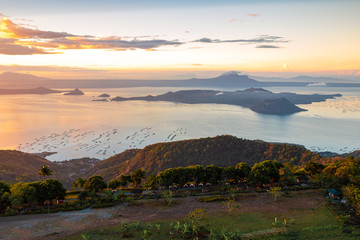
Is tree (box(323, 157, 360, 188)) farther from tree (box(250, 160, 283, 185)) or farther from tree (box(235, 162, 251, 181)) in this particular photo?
tree (box(235, 162, 251, 181))

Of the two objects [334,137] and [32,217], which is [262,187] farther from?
[334,137]

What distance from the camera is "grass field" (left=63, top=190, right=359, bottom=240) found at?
31.0 meters

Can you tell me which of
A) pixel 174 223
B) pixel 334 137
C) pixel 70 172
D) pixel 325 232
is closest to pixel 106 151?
pixel 70 172

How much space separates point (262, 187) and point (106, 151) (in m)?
117

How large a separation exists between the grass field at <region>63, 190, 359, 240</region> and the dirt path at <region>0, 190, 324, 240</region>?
155mm

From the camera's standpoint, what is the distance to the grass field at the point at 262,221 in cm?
3103

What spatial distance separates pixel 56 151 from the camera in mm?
148625

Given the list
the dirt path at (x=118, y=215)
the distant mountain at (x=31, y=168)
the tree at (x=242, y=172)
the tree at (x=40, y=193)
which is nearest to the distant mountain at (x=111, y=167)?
the distant mountain at (x=31, y=168)

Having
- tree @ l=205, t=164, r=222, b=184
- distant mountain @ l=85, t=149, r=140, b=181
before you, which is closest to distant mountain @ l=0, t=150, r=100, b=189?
distant mountain @ l=85, t=149, r=140, b=181

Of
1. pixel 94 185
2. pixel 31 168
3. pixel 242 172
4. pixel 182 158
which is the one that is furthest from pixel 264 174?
pixel 31 168

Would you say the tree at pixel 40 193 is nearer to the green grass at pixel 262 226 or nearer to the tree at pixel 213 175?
the green grass at pixel 262 226

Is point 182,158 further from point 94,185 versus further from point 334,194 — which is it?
point 334,194

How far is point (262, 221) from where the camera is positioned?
34938 millimetres

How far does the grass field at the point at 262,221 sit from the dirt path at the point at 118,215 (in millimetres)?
155
